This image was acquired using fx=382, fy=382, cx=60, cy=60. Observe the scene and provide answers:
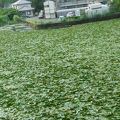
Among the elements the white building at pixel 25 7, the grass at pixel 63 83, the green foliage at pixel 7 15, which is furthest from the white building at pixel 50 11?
the grass at pixel 63 83

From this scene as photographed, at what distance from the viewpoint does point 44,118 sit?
7270 mm

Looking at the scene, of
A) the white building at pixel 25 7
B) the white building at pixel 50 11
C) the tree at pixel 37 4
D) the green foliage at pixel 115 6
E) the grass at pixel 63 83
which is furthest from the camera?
the white building at pixel 25 7

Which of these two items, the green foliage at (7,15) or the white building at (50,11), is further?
the white building at (50,11)

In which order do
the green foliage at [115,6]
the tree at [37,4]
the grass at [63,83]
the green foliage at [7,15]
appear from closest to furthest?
the grass at [63,83] → the green foliage at [115,6] → the green foliage at [7,15] → the tree at [37,4]

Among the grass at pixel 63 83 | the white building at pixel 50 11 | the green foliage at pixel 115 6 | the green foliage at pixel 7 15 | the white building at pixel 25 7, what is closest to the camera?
the grass at pixel 63 83

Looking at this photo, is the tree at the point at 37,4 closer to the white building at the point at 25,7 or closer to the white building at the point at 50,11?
the white building at the point at 25,7

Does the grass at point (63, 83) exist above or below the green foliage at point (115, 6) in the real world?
below

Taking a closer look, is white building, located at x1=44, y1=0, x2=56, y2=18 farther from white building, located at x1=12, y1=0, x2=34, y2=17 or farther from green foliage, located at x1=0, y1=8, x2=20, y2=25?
white building, located at x1=12, y1=0, x2=34, y2=17

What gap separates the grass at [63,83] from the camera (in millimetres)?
7539

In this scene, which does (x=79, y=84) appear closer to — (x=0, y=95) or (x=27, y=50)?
(x=0, y=95)

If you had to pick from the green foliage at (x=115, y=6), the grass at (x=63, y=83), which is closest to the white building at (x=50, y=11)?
the green foliage at (x=115, y=6)

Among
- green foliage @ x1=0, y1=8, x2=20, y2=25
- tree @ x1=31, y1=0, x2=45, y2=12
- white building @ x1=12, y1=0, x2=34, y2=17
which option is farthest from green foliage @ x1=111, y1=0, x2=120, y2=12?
white building @ x1=12, y1=0, x2=34, y2=17

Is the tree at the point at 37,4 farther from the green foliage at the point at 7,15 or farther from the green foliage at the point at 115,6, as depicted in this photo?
the green foliage at the point at 115,6

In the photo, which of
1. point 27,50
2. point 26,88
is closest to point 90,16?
point 27,50
